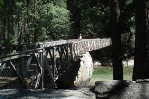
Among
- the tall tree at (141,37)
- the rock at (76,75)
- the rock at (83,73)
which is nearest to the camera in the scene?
the tall tree at (141,37)

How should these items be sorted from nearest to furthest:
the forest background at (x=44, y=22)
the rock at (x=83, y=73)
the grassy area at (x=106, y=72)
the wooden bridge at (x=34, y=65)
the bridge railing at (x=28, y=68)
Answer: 1. the wooden bridge at (x=34, y=65)
2. the bridge railing at (x=28, y=68)
3. the rock at (x=83, y=73)
4. the grassy area at (x=106, y=72)
5. the forest background at (x=44, y=22)

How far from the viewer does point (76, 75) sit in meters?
17.4

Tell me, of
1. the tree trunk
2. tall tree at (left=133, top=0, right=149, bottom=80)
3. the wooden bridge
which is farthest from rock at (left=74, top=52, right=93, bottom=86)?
the tree trunk

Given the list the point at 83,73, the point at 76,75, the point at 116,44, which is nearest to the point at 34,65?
the point at 116,44

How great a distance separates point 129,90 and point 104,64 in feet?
119

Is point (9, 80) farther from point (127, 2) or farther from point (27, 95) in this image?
point (127, 2)

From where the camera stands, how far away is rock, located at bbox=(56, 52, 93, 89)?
14.4 metres

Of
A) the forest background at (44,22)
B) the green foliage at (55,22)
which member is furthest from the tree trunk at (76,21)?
the green foliage at (55,22)

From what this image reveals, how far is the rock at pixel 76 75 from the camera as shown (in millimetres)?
14406

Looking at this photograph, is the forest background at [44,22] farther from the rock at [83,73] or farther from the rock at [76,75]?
the rock at [76,75]

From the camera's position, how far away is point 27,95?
14.1ft

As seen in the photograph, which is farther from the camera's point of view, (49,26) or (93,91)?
(49,26)

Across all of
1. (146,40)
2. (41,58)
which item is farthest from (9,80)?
(146,40)

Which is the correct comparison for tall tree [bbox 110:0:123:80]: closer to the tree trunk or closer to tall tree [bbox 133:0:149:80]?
tall tree [bbox 133:0:149:80]
